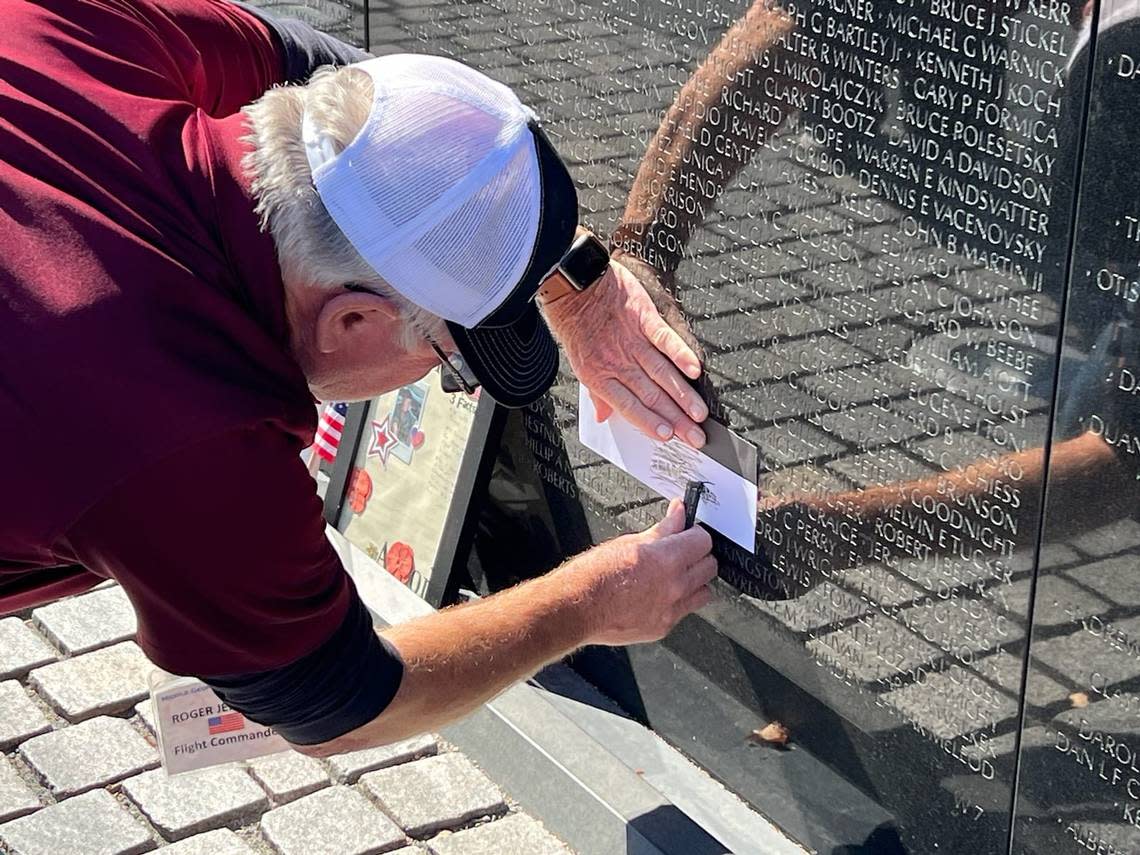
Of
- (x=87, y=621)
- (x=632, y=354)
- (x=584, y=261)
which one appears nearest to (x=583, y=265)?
(x=584, y=261)

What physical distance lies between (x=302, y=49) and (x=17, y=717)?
179 centimetres

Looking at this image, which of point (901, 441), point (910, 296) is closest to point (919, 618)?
point (901, 441)

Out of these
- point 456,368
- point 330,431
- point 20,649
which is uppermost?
point 456,368

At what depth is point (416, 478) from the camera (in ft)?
13.3

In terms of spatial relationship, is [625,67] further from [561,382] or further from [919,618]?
[919,618]

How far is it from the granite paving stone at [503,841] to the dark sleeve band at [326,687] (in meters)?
0.95

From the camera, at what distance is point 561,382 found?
3.70 m

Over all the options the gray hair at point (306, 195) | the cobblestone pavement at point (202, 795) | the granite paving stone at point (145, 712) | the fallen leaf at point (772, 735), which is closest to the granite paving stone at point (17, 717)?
the cobblestone pavement at point (202, 795)

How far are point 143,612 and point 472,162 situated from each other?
0.80 meters

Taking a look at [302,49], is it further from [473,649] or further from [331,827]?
[331,827]

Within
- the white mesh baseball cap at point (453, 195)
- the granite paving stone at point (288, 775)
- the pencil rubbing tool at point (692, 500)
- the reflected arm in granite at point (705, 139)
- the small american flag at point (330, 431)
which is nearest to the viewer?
the white mesh baseball cap at point (453, 195)

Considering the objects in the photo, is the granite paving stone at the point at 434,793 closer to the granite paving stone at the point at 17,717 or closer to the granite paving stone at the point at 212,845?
the granite paving stone at the point at 212,845

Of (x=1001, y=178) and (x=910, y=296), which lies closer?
(x=1001, y=178)

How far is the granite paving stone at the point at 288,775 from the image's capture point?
3506mm
